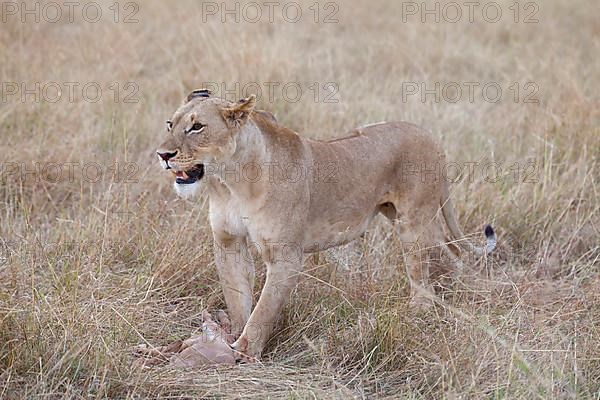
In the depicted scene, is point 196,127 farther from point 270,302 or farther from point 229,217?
point 270,302

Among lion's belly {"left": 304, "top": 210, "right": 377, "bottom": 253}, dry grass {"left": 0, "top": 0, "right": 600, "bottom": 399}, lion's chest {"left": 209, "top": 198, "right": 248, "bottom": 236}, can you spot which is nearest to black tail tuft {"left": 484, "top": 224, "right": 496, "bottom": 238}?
dry grass {"left": 0, "top": 0, "right": 600, "bottom": 399}

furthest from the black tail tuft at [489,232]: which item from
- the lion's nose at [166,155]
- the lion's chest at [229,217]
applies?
the lion's nose at [166,155]

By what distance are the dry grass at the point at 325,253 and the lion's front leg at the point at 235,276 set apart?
18cm

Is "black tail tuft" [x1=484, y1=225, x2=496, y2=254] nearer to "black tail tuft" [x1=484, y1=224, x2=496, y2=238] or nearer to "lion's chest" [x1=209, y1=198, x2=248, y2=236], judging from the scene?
"black tail tuft" [x1=484, y1=224, x2=496, y2=238]

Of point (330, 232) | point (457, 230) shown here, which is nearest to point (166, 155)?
point (330, 232)

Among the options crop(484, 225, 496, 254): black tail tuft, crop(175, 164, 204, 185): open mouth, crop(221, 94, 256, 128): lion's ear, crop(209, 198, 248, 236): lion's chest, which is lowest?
crop(484, 225, 496, 254): black tail tuft

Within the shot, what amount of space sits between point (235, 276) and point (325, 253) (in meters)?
0.66

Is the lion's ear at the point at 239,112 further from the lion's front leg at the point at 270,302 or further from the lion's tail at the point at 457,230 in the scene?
the lion's tail at the point at 457,230

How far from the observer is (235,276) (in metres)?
3.73

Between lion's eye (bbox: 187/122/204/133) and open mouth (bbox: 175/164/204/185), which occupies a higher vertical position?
lion's eye (bbox: 187/122/204/133)

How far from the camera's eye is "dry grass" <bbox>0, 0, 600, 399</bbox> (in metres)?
3.20

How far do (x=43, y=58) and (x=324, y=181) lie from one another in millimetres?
→ 3384

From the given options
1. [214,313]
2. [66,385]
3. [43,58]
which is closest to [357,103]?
[43,58]

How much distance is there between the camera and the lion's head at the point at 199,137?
3.31m
